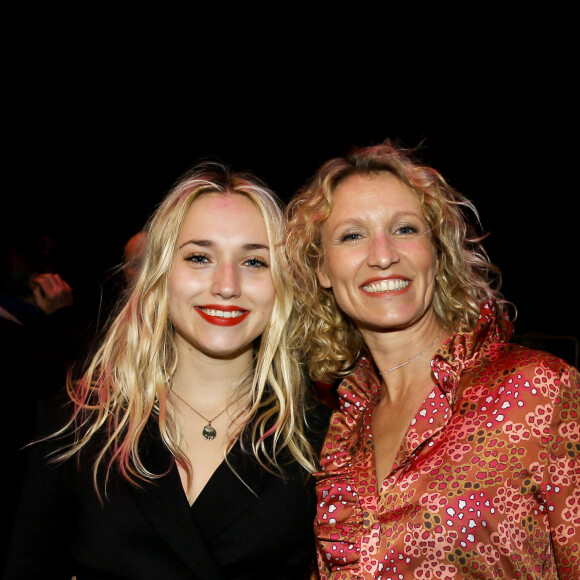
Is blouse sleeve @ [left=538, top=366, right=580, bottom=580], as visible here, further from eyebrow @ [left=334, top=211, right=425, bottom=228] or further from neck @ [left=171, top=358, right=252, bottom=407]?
neck @ [left=171, top=358, right=252, bottom=407]

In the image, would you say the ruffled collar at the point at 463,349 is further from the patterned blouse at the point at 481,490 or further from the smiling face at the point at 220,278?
the smiling face at the point at 220,278

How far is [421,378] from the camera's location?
2104mm

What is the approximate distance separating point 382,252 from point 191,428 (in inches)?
37.0

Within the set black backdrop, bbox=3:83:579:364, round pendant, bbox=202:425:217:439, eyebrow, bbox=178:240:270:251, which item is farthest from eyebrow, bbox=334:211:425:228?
black backdrop, bbox=3:83:579:364

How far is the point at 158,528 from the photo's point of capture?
5.99 feet

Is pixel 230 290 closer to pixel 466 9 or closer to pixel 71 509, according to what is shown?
pixel 71 509

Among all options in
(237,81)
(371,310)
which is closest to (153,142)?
(237,81)

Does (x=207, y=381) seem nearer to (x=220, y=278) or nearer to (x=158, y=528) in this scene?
(x=220, y=278)

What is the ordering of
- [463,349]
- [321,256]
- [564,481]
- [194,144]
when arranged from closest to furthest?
[564,481] → [463,349] → [321,256] → [194,144]

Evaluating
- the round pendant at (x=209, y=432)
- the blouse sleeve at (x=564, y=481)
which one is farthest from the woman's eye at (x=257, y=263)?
the blouse sleeve at (x=564, y=481)

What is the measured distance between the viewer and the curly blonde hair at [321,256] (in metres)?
2.18

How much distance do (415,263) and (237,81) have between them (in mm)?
3285

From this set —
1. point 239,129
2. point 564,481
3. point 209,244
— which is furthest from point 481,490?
point 239,129

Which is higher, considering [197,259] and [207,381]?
[197,259]
